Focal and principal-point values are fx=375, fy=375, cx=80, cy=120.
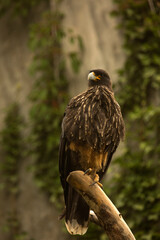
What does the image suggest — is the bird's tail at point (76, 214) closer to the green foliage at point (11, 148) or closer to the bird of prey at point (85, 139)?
the bird of prey at point (85, 139)

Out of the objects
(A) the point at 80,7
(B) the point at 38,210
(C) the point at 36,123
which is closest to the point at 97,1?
(A) the point at 80,7

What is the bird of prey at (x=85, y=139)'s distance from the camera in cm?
254

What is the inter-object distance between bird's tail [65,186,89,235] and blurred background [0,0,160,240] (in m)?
1.52

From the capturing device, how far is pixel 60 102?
5184mm

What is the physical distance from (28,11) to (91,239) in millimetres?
3791

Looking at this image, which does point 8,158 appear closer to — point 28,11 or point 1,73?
point 1,73

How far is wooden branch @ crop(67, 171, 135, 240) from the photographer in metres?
2.15

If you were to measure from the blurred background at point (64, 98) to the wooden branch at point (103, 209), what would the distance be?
69.1 inches

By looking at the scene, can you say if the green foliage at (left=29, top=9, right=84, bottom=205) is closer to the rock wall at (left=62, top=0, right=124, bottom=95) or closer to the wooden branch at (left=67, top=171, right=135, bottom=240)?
the rock wall at (left=62, top=0, right=124, bottom=95)

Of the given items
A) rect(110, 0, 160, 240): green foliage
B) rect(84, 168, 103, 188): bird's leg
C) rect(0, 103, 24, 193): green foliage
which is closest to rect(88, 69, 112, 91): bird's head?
rect(84, 168, 103, 188): bird's leg

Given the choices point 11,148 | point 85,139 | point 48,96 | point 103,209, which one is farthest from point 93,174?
point 11,148

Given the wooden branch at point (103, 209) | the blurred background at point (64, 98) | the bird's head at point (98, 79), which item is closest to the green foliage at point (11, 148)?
the blurred background at point (64, 98)

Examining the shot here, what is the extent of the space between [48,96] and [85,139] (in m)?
2.76

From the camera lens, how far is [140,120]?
14.6 feet
